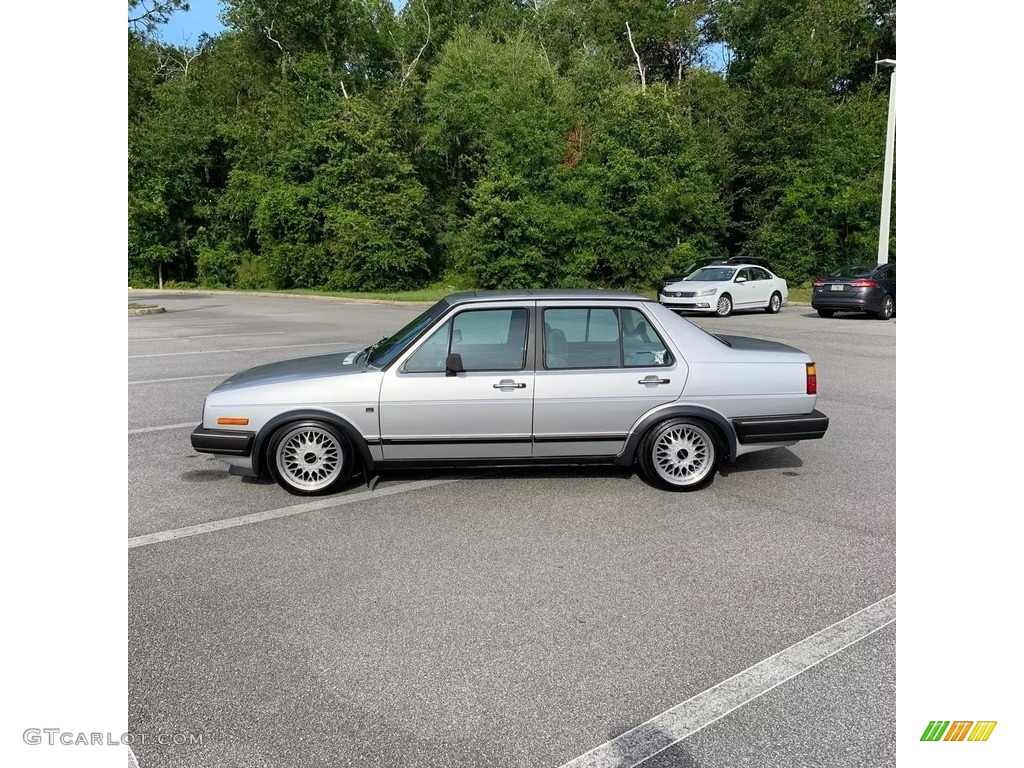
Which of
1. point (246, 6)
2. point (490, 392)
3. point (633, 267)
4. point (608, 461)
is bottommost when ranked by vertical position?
point (608, 461)

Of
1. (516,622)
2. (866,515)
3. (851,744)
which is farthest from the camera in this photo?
(866,515)

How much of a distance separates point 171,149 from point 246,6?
30.1ft

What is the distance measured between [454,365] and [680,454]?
185cm

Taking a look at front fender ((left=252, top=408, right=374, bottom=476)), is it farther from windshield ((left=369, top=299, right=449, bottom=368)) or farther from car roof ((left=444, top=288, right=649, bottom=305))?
car roof ((left=444, top=288, right=649, bottom=305))

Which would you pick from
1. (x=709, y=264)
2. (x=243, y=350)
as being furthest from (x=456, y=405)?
(x=709, y=264)

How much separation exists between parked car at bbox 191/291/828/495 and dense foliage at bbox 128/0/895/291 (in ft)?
86.8

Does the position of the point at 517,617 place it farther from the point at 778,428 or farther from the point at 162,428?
the point at 162,428

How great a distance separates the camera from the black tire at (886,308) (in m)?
21.6

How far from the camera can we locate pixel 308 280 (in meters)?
38.7

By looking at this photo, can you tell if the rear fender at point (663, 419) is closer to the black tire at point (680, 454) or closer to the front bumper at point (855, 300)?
the black tire at point (680, 454)

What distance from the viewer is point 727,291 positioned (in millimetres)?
22875
